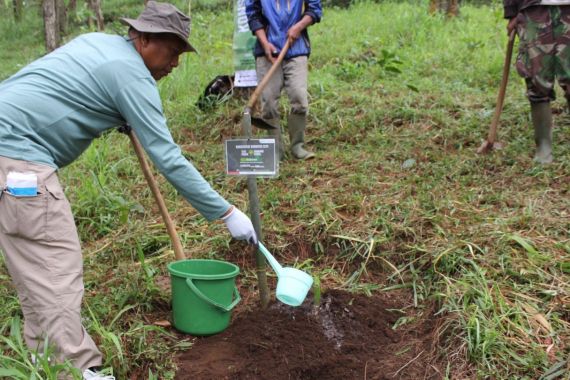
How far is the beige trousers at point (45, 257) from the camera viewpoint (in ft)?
6.86

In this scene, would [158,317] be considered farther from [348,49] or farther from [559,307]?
[348,49]

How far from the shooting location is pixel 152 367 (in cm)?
242

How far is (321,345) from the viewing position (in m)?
2.57

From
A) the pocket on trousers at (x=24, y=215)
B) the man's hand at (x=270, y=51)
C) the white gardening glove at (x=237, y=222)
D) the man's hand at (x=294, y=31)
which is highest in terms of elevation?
the man's hand at (x=294, y=31)

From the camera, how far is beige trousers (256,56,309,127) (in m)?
4.37

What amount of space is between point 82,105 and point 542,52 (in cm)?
306

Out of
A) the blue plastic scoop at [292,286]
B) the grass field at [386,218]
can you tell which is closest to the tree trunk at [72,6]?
the grass field at [386,218]

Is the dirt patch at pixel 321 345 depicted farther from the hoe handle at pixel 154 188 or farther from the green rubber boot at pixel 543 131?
the green rubber boot at pixel 543 131

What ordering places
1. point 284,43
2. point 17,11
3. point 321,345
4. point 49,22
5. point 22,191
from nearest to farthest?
point 22,191
point 321,345
point 284,43
point 49,22
point 17,11

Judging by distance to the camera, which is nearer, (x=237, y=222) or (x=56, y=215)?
(x=56, y=215)

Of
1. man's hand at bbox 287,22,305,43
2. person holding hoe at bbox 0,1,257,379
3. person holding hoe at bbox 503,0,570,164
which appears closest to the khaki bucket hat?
person holding hoe at bbox 0,1,257,379

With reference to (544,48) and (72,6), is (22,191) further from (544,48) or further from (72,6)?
(72,6)

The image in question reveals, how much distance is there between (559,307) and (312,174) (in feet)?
6.95

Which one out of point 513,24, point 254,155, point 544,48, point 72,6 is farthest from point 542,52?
point 72,6
